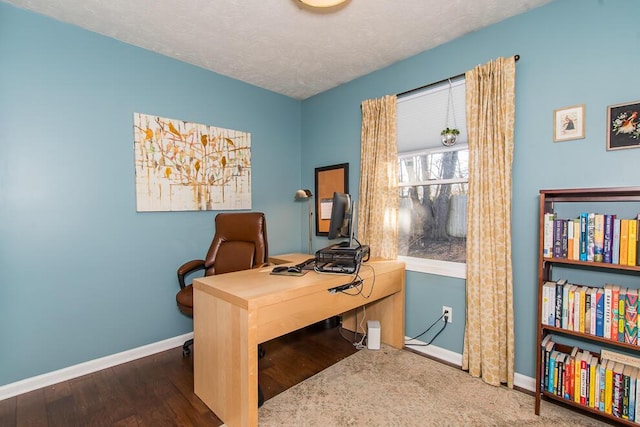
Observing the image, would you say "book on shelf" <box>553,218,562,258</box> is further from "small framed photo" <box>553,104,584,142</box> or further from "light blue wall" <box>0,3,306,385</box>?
"light blue wall" <box>0,3,306,385</box>

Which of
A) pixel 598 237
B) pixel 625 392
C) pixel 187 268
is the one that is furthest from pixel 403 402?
pixel 187 268

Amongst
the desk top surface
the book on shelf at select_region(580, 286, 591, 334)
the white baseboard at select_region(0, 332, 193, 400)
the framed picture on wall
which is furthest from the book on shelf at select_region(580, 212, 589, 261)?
the white baseboard at select_region(0, 332, 193, 400)

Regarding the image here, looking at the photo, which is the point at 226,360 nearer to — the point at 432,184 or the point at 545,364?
the point at 545,364

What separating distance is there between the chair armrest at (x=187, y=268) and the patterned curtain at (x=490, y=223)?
85.3 inches

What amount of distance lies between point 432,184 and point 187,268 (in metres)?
2.18

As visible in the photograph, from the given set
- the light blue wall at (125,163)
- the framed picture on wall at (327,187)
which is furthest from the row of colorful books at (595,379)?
the framed picture on wall at (327,187)

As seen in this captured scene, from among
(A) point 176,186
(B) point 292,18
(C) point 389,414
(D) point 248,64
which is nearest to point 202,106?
(D) point 248,64

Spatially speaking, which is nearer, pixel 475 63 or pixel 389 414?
pixel 389 414

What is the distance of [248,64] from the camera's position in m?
2.72

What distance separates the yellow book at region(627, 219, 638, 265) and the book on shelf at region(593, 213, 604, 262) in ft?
0.33

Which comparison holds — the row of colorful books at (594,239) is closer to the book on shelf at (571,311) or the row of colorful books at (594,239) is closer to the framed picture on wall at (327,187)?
the book on shelf at (571,311)

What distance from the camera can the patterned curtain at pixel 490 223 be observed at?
1.99 meters

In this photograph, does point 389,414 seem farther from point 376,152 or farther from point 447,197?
point 376,152

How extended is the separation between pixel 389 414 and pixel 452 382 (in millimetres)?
610
